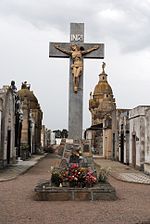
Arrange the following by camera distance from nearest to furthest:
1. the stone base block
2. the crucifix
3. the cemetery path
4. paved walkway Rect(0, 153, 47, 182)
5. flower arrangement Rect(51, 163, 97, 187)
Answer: the cemetery path → the stone base block → flower arrangement Rect(51, 163, 97, 187) → the crucifix → paved walkway Rect(0, 153, 47, 182)

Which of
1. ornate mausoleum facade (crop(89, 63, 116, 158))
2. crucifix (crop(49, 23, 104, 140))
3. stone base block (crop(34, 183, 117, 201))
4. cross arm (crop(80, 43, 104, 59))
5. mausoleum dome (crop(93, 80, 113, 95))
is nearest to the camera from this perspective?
stone base block (crop(34, 183, 117, 201))

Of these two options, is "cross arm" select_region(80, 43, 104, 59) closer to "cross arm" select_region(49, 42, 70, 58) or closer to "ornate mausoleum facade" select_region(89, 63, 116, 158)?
"cross arm" select_region(49, 42, 70, 58)

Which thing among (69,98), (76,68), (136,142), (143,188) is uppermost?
(76,68)

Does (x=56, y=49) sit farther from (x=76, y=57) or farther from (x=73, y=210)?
(x=73, y=210)

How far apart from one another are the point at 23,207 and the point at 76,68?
18.2 feet

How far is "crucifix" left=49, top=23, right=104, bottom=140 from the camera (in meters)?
Result: 12.0

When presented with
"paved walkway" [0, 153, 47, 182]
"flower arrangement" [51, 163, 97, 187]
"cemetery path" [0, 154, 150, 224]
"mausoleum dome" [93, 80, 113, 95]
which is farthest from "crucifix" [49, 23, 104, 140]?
"mausoleum dome" [93, 80, 113, 95]

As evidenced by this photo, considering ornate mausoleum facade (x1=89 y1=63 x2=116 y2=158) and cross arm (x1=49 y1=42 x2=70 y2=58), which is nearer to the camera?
cross arm (x1=49 y1=42 x2=70 y2=58)

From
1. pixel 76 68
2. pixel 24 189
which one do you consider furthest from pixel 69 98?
pixel 24 189

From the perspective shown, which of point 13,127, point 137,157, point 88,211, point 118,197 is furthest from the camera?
point 13,127

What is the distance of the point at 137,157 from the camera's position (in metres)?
21.3

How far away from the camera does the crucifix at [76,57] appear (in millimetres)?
11977

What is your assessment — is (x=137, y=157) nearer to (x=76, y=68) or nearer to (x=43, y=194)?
(x=76, y=68)

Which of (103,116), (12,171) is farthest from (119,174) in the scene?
(103,116)
